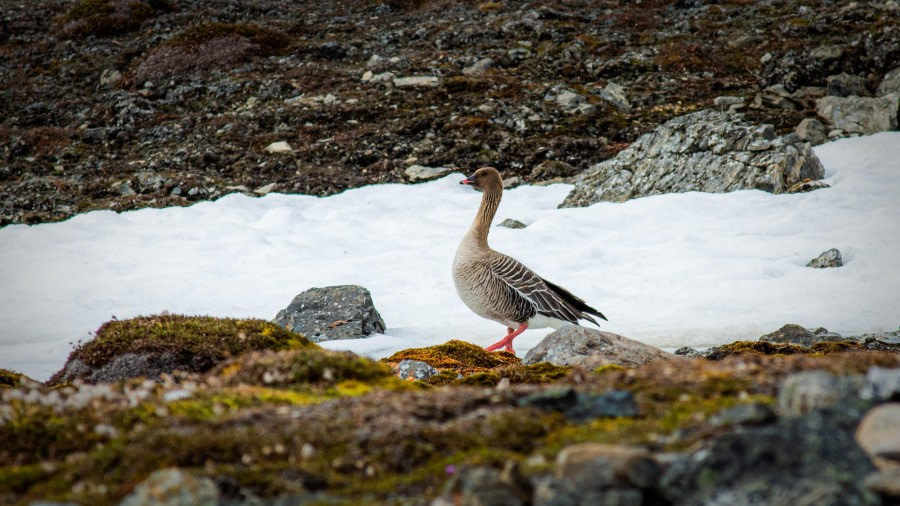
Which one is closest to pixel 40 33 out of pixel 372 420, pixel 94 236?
pixel 94 236

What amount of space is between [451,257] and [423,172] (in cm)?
873

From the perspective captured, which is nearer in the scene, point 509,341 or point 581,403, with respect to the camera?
point 581,403

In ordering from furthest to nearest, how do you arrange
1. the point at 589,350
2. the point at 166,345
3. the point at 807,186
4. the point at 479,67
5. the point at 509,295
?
the point at 479,67 < the point at 807,186 < the point at 509,295 < the point at 589,350 < the point at 166,345

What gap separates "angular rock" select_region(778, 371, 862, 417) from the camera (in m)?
4.76

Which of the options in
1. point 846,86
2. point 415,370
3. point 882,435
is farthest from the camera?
point 846,86

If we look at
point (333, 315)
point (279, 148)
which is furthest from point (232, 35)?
point (333, 315)

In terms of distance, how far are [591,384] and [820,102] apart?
32.4 m

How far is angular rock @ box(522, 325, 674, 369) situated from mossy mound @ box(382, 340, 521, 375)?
719 millimetres

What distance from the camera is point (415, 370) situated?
39.1 feet

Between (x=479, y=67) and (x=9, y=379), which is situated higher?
(x=479, y=67)

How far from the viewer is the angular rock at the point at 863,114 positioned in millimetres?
30141

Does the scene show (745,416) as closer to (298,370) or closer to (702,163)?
(298,370)

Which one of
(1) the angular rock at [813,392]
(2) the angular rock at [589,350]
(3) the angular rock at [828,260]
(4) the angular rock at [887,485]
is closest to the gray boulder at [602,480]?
(4) the angular rock at [887,485]

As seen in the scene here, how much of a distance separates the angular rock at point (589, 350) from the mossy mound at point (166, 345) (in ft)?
14.1
